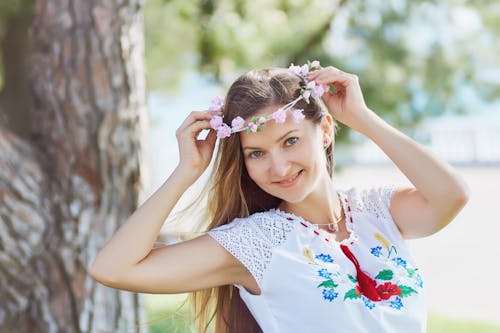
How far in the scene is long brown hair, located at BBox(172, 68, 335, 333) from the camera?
1.93m

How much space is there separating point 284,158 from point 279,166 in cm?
3

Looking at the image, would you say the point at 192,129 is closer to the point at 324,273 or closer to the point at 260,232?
the point at 260,232

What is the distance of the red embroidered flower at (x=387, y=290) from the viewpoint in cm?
187

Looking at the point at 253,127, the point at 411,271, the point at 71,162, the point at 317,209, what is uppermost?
the point at 71,162

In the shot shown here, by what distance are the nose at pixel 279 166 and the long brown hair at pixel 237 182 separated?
0.14 m

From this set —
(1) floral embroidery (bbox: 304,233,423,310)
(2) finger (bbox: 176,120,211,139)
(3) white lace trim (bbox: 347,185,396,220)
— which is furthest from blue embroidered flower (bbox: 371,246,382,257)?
(2) finger (bbox: 176,120,211,139)

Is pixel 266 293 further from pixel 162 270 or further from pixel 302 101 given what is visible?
pixel 302 101

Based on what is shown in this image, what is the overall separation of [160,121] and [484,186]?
16.4ft

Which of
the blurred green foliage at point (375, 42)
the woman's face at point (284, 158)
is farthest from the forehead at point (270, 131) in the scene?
the blurred green foliage at point (375, 42)

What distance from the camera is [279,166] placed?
183 cm

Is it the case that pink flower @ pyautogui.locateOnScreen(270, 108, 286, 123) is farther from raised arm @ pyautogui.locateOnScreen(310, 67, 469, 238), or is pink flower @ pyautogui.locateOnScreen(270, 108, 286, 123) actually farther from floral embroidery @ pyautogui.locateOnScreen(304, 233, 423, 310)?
floral embroidery @ pyautogui.locateOnScreen(304, 233, 423, 310)

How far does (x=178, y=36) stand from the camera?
6680 millimetres

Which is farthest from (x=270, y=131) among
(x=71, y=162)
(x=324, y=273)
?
(x=71, y=162)

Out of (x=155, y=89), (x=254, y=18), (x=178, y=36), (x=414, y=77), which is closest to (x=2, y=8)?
(x=254, y=18)
